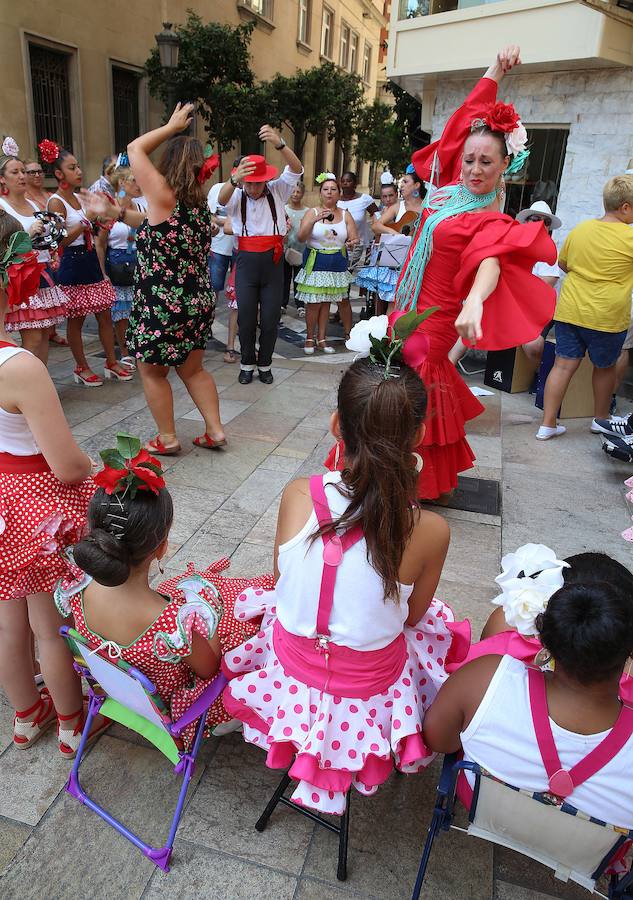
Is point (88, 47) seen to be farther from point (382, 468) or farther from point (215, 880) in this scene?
point (215, 880)

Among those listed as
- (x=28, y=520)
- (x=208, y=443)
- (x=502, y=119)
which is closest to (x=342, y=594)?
(x=28, y=520)

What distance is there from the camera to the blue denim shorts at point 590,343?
15.3ft

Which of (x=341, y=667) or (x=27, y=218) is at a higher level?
(x=27, y=218)

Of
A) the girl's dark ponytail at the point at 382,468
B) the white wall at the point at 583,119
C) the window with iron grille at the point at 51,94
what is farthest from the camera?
the window with iron grille at the point at 51,94

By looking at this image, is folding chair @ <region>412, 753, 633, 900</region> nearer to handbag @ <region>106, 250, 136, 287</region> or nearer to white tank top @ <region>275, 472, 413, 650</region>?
white tank top @ <region>275, 472, 413, 650</region>

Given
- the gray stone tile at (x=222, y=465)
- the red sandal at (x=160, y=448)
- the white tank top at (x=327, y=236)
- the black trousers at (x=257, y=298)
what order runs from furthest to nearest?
the white tank top at (x=327, y=236) < the black trousers at (x=257, y=298) < the red sandal at (x=160, y=448) < the gray stone tile at (x=222, y=465)

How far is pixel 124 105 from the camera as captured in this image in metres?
13.2

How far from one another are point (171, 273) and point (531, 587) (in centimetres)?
311

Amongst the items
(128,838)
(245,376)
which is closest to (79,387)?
(245,376)

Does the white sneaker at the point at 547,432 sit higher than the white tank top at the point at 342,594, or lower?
lower

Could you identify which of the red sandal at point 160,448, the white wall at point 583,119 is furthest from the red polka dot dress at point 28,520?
the white wall at point 583,119

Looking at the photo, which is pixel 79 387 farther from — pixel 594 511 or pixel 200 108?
pixel 200 108

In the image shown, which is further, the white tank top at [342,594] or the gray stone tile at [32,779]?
the gray stone tile at [32,779]

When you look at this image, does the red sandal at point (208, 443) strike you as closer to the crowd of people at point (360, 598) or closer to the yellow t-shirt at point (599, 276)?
the crowd of people at point (360, 598)
